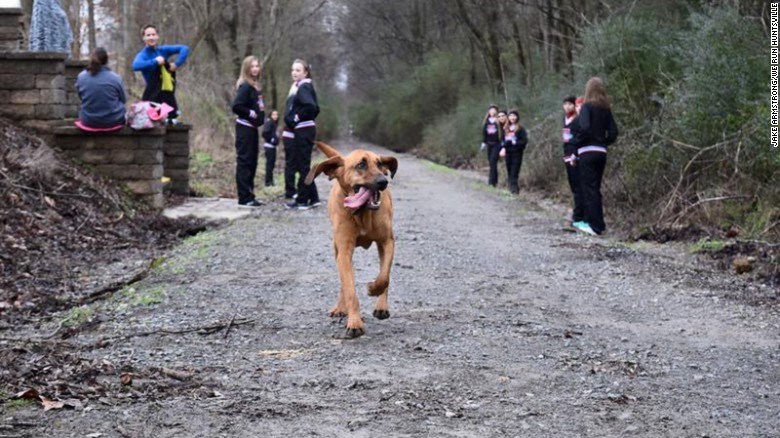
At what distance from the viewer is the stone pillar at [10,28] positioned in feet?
50.0

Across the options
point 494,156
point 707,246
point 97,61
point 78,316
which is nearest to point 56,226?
point 97,61

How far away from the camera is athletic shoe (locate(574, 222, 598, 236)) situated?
1439 cm


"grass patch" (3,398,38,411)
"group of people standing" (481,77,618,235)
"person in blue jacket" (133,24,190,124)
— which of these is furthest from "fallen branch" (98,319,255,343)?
"person in blue jacket" (133,24,190,124)

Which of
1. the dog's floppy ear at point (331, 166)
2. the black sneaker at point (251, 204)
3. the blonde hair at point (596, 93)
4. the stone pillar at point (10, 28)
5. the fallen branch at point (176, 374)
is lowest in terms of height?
the black sneaker at point (251, 204)

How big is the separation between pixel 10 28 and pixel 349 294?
1081 cm

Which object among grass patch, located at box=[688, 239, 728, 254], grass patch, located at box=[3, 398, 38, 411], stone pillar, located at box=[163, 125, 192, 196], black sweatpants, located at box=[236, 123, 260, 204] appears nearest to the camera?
grass patch, located at box=[3, 398, 38, 411]

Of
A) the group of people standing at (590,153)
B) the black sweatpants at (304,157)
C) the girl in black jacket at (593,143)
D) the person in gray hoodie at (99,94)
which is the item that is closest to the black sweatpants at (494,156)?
the group of people standing at (590,153)

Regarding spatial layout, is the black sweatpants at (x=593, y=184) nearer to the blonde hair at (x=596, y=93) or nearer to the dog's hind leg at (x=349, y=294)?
the blonde hair at (x=596, y=93)

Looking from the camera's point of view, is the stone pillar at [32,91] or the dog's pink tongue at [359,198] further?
the stone pillar at [32,91]

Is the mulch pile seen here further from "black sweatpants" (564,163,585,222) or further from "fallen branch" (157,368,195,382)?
"black sweatpants" (564,163,585,222)

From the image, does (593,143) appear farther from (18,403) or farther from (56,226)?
(18,403)

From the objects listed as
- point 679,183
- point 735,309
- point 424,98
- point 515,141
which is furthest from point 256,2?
point 735,309

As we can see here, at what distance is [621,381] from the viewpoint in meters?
5.68

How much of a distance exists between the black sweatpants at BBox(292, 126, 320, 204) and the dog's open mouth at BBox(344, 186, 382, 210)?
8567mm
